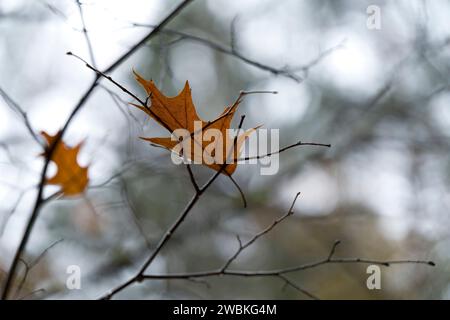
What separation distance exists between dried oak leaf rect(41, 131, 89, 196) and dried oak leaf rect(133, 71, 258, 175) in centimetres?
24

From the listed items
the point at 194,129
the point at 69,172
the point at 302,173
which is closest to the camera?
the point at 194,129

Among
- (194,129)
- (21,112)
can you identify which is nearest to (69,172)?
(21,112)

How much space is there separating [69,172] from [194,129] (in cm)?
32

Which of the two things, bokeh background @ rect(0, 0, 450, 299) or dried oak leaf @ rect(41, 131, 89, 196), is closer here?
dried oak leaf @ rect(41, 131, 89, 196)

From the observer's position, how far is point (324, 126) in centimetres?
241

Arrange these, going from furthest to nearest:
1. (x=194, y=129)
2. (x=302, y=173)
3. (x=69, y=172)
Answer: (x=302, y=173) → (x=69, y=172) → (x=194, y=129)

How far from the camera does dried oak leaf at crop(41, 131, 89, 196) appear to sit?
81 cm

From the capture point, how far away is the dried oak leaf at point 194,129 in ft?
1.94

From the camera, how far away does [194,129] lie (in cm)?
61

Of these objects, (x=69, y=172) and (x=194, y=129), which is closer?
(x=194, y=129)

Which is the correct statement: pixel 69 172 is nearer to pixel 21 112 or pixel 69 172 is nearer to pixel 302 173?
pixel 21 112

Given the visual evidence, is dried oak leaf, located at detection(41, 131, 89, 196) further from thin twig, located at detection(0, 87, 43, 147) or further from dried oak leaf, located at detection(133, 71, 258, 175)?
dried oak leaf, located at detection(133, 71, 258, 175)

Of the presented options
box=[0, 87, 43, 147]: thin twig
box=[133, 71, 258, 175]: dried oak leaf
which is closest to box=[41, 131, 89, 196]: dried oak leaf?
box=[0, 87, 43, 147]: thin twig

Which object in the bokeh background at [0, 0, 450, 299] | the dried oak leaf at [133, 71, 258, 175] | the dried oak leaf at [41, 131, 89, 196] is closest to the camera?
the dried oak leaf at [133, 71, 258, 175]
